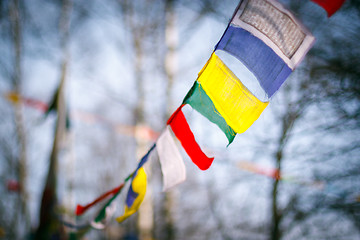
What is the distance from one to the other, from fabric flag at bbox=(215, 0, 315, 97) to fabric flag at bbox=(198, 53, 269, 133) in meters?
0.10

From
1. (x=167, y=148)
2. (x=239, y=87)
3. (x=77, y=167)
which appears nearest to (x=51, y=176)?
(x=167, y=148)

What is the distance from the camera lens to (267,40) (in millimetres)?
1670

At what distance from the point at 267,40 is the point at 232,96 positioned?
1.22ft

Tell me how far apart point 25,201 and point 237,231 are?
4.50 meters

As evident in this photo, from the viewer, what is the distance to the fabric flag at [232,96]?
1.78 meters

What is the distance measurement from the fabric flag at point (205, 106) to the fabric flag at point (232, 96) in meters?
0.04

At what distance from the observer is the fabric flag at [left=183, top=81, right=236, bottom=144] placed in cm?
183

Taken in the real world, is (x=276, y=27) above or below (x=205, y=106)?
above

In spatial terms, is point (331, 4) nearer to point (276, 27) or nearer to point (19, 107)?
point (276, 27)

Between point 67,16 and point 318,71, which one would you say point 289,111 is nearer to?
point 318,71

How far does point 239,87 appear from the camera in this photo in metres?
Result: 1.79

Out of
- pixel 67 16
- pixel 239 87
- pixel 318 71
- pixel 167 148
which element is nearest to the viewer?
pixel 239 87

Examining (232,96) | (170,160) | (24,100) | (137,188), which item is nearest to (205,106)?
(232,96)

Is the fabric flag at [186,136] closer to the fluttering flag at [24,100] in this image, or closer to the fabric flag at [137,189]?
the fabric flag at [137,189]
